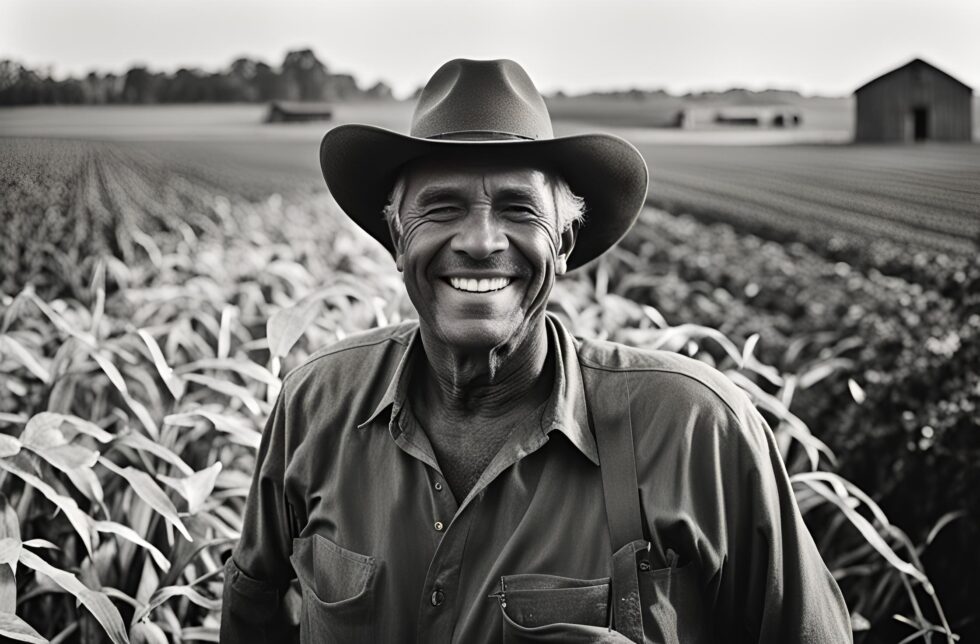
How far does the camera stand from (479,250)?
1647mm

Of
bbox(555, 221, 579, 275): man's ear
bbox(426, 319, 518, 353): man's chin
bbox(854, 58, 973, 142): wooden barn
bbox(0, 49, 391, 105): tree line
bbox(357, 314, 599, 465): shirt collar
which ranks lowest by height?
bbox(357, 314, 599, 465): shirt collar

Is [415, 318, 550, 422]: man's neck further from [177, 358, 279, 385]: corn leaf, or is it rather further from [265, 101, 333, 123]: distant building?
[265, 101, 333, 123]: distant building

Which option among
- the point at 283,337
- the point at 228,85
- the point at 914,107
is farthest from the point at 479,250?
the point at 228,85

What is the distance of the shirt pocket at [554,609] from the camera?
5.14 ft

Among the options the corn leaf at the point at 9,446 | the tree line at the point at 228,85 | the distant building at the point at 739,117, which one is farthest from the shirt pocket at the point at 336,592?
the tree line at the point at 228,85

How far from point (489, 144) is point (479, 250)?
18 cm

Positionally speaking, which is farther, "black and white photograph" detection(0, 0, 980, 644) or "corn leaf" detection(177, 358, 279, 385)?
"corn leaf" detection(177, 358, 279, 385)

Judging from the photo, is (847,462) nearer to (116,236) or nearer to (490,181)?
(490,181)

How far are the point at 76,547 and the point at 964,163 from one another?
3136 mm

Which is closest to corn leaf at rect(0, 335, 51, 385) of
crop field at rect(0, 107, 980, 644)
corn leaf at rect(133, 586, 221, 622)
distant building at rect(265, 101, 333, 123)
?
crop field at rect(0, 107, 980, 644)

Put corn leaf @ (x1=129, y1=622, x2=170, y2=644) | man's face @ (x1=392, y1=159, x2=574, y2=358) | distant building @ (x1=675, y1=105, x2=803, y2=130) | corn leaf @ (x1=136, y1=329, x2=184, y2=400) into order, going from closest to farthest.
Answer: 1. man's face @ (x1=392, y1=159, x2=574, y2=358)
2. corn leaf @ (x1=129, y1=622, x2=170, y2=644)
3. corn leaf @ (x1=136, y1=329, x2=184, y2=400)
4. distant building @ (x1=675, y1=105, x2=803, y2=130)

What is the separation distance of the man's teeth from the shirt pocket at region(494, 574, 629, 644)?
49 centimetres

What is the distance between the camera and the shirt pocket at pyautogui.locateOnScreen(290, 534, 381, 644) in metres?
1.68

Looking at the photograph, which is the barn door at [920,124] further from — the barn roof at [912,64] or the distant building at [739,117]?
the distant building at [739,117]
